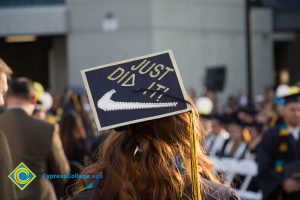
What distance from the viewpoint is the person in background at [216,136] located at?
44.6ft

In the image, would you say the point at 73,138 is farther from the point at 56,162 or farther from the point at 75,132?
the point at 56,162

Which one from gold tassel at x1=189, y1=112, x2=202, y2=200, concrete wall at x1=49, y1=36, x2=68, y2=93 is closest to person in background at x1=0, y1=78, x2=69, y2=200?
gold tassel at x1=189, y1=112, x2=202, y2=200

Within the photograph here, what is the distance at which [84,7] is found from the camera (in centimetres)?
2850

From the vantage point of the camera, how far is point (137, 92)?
10.1 feet

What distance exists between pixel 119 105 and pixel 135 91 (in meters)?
0.09

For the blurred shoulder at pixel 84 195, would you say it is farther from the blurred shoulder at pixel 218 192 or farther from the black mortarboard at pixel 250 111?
the black mortarboard at pixel 250 111

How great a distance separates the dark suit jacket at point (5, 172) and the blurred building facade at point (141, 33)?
2318 cm

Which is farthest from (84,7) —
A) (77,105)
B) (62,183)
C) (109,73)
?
(109,73)

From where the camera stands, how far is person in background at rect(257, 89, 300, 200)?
8.12 m

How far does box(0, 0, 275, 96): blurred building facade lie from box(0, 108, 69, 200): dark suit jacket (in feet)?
71.8

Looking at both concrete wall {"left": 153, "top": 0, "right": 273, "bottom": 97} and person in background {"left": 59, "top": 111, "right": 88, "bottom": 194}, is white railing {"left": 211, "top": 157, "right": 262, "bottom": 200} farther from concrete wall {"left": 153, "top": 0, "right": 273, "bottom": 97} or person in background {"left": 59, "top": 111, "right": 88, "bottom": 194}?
concrete wall {"left": 153, "top": 0, "right": 273, "bottom": 97}

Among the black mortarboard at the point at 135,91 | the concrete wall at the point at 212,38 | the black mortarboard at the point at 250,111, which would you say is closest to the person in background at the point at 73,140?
the black mortarboard at the point at 135,91

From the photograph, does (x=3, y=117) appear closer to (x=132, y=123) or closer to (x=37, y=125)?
(x=37, y=125)

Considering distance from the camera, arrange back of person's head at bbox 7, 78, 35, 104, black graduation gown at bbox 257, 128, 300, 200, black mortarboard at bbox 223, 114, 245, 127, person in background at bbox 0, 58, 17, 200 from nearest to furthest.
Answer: person in background at bbox 0, 58, 17, 200 → back of person's head at bbox 7, 78, 35, 104 → black graduation gown at bbox 257, 128, 300, 200 → black mortarboard at bbox 223, 114, 245, 127
